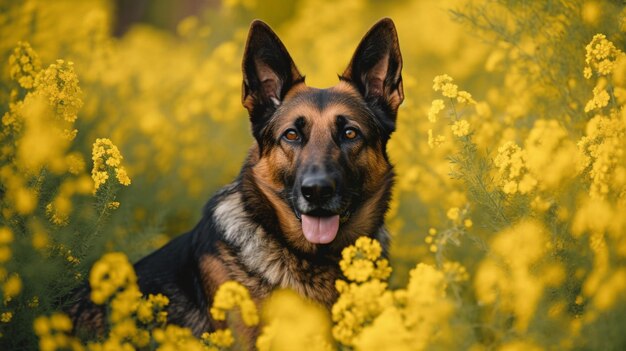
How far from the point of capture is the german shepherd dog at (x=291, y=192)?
10.7 ft

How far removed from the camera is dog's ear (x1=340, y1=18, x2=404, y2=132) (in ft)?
11.7

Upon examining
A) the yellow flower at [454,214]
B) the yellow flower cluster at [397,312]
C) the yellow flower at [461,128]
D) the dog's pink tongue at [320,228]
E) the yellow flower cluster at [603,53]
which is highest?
the yellow flower cluster at [603,53]

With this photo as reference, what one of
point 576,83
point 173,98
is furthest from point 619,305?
point 173,98

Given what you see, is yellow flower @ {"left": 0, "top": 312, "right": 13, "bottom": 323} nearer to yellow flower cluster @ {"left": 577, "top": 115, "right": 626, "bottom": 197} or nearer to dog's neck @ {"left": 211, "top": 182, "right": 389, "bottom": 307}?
dog's neck @ {"left": 211, "top": 182, "right": 389, "bottom": 307}

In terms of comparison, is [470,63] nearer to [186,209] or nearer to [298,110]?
[186,209]

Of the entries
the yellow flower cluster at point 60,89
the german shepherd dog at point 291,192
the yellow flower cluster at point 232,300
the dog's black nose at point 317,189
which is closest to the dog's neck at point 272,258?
the german shepherd dog at point 291,192

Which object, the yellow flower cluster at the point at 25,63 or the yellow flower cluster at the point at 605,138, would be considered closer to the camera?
the yellow flower cluster at the point at 605,138

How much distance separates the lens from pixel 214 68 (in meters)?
7.64

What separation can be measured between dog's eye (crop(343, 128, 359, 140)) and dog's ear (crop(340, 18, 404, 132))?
0.30m

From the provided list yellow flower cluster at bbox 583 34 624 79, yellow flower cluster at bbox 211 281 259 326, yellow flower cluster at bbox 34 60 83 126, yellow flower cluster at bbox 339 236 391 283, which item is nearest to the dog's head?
yellow flower cluster at bbox 339 236 391 283

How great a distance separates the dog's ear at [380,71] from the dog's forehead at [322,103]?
11 cm

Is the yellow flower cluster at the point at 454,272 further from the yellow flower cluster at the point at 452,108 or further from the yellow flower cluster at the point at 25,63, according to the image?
the yellow flower cluster at the point at 25,63

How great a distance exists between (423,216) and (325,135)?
2.66m

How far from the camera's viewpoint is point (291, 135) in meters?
3.48
